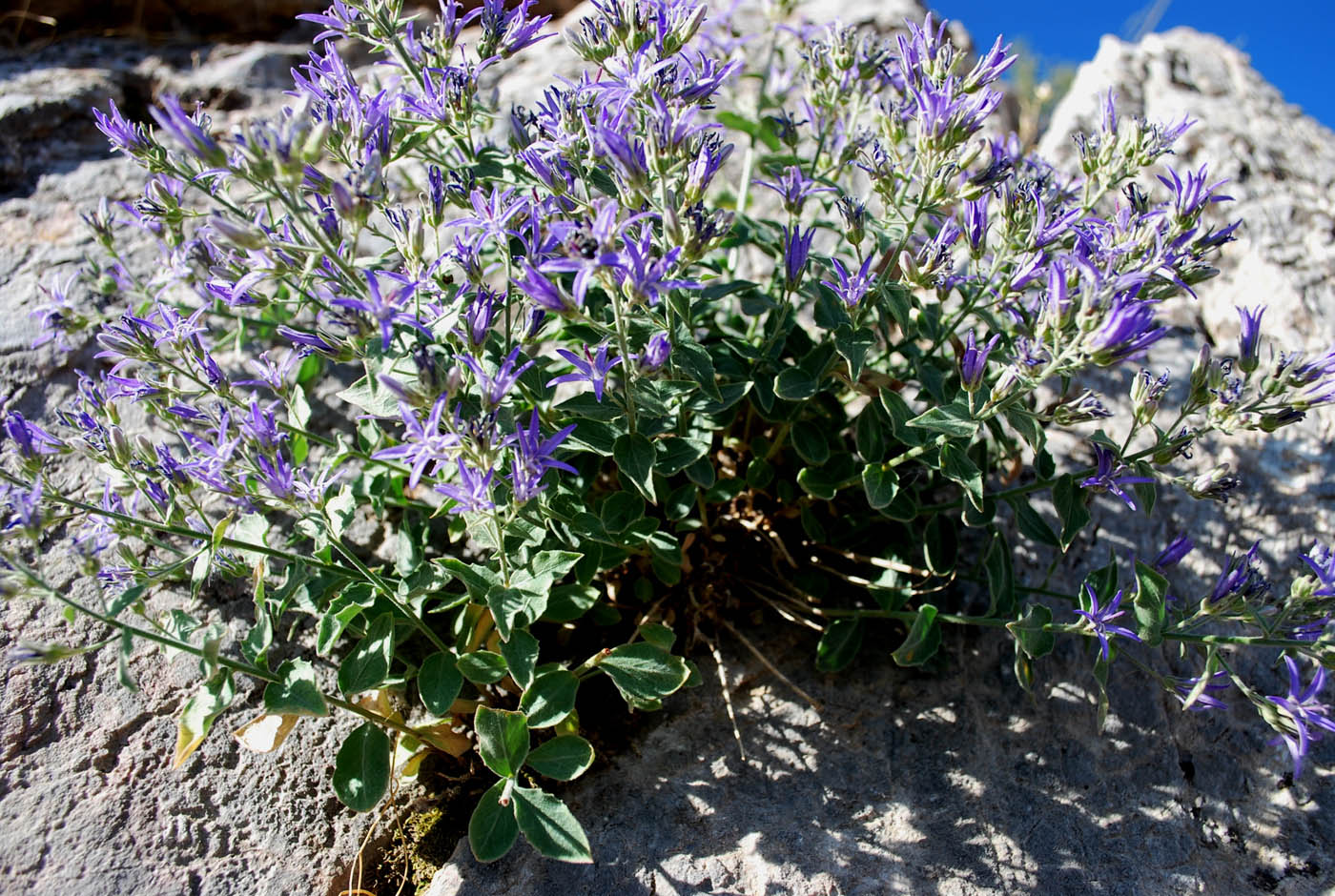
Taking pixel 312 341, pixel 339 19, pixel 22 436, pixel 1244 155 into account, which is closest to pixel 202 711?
pixel 22 436

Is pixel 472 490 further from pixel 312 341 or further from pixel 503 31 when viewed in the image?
pixel 503 31

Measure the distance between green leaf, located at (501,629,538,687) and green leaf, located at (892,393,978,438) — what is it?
3.34 ft

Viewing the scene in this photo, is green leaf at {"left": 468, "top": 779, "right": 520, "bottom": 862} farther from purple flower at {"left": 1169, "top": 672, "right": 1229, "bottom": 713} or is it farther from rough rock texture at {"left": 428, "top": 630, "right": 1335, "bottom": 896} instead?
purple flower at {"left": 1169, "top": 672, "right": 1229, "bottom": 713}

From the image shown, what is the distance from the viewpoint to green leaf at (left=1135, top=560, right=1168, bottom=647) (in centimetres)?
212

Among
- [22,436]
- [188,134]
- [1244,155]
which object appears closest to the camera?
[188,134]

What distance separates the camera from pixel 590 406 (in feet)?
7.07

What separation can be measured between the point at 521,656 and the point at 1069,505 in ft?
4.55

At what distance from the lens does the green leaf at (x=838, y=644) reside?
8.43 feet

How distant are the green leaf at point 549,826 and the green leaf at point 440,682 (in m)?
0.26

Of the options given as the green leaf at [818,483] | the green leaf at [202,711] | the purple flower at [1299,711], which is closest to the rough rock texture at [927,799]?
the purple flower at [1299,711]

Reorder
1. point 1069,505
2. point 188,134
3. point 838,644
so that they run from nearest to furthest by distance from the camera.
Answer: point 188,134 → point 1069,505 → point 838,644

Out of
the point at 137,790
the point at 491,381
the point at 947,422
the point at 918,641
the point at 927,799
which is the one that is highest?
the point at 947,422

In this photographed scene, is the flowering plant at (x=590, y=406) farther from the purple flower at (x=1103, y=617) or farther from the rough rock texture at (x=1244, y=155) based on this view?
the rough rock texture at (x=1244, y=155)

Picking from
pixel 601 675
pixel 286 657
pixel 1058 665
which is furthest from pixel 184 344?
pixel 1058 665
